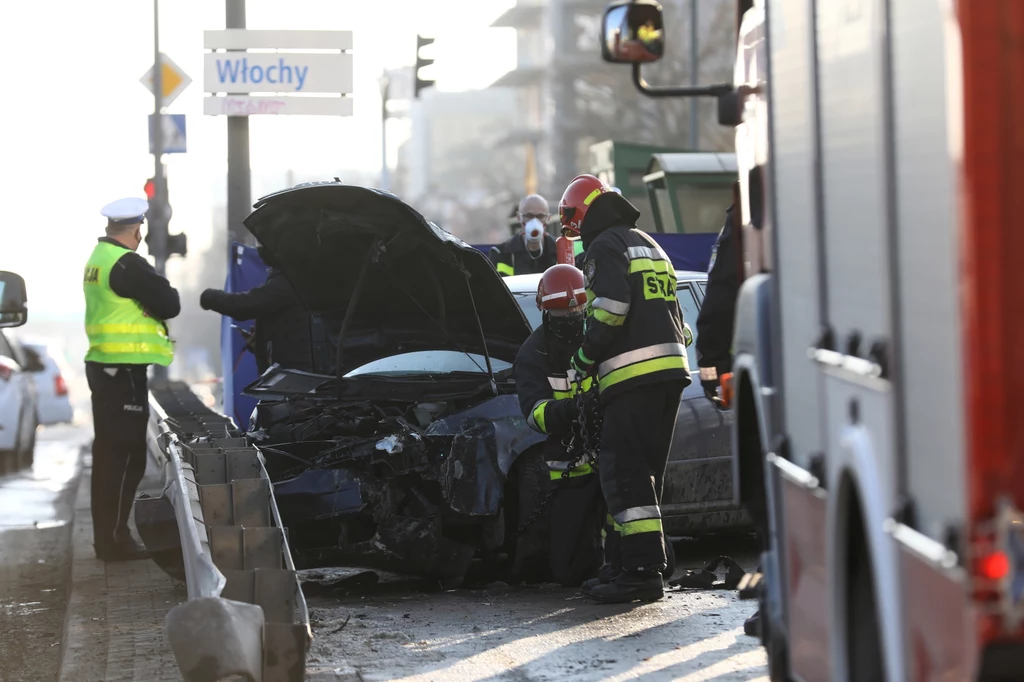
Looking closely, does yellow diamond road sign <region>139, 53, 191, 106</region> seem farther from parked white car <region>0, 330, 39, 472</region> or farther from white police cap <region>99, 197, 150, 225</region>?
white police cap <region>99, 197, 150, 225</region>

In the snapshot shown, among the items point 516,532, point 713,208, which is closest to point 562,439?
point 516,532

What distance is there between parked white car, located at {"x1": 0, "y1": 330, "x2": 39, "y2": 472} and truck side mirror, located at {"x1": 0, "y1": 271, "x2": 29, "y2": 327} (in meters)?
6.04

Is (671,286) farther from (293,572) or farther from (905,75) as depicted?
(905,75)

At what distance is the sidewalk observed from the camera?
6641 millimetres

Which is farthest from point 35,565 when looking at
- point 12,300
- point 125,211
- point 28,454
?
point 28,454

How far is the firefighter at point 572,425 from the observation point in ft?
25.7

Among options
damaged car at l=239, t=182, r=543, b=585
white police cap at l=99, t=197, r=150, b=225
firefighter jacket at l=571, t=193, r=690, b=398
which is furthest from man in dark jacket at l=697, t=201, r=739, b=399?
white police cap at l=99, t=197, r=150, b=225

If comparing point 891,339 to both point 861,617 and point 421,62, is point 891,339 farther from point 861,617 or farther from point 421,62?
point 421,62

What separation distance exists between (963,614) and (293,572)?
3.50 metres

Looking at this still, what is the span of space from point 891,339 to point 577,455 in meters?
4.73

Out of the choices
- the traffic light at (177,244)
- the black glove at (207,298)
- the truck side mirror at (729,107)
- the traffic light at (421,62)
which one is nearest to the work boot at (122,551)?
the black glove at (207,298)

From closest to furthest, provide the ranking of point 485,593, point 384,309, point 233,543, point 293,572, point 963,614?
point 963,614 → point 293,572 → point 233,543 → point 485,593 → point 384,309

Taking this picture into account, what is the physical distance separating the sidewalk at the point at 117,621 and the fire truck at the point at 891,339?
278 cm

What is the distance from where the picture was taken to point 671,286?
779 cm
